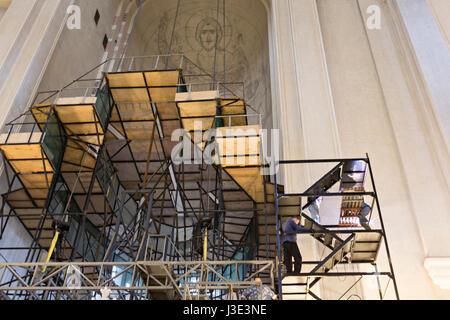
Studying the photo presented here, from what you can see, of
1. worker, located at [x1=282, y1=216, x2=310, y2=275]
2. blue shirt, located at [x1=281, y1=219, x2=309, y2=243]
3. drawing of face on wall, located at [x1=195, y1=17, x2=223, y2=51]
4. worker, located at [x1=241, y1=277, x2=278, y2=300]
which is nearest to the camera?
blue shirt, located at [x1=281, y1=219, x2=309, y2=243]

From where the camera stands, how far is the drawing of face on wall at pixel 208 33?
87.0ft

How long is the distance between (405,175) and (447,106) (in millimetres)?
2212

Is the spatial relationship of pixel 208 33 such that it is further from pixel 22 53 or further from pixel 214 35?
pixel 22 53

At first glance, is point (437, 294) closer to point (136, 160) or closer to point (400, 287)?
point (400, 287)

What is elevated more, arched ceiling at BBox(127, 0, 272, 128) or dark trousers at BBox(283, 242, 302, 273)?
arched ceiling at BBox(127, 0, 272, 128)

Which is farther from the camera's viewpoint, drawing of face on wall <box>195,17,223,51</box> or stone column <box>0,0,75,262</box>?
drawing of face on wall <box>195,17,223,51</box>

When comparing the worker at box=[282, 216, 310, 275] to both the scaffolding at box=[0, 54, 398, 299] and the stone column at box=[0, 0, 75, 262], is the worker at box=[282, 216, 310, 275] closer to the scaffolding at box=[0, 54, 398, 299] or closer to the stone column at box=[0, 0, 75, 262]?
the scaffolding at box=[0, 54, 398, 299]

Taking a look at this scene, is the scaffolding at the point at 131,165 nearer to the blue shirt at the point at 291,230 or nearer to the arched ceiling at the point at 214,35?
the blue shirt at the point at 291,230

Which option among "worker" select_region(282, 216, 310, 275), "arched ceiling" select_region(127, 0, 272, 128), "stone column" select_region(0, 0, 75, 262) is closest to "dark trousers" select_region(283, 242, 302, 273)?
"worker" select_region(282, 216, 310, 275)

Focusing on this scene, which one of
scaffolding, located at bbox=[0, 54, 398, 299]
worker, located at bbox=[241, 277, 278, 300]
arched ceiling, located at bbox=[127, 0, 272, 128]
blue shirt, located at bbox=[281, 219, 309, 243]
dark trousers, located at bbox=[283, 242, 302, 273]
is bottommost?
worker, located at bbox=[241, 277, 278, 300]

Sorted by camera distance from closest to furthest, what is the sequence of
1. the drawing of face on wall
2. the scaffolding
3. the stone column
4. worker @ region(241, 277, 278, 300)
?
worker @ region(241, 277, 278, 300) < the scaffolding < the stone column < the drawing of face on wall

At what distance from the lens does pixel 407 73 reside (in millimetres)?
12250

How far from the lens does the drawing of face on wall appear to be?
26531 mm
